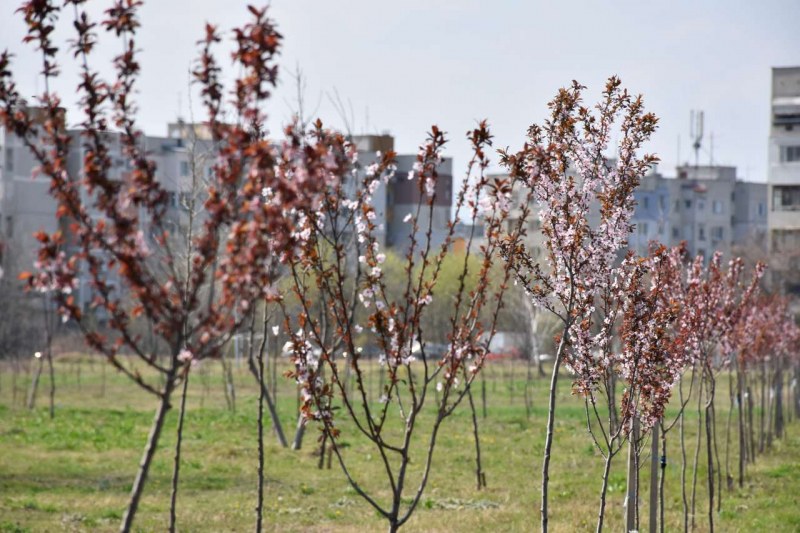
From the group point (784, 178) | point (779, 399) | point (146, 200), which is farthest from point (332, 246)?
point (784, 178)

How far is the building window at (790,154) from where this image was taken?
5122cm

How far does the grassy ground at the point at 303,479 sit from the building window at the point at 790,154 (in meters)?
24.6

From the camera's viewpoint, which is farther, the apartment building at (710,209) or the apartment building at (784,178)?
the apartment building at (710,209)

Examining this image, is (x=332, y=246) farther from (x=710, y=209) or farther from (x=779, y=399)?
(x=710, y=209)

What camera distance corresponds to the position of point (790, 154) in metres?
51.3

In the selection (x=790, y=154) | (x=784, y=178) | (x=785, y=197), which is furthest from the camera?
(x=790, y=154)

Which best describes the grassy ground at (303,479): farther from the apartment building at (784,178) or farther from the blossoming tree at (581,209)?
the apartment building at (784,178)

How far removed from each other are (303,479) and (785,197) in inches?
1449

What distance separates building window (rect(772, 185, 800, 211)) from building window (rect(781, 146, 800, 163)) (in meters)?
1.15

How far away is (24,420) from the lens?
26.3m

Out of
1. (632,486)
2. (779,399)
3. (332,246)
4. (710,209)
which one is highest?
(710,209)

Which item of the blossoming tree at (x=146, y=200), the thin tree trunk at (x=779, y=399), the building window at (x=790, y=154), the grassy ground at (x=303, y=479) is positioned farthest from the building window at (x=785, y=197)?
the blossoming tree at (x=146, y=200)

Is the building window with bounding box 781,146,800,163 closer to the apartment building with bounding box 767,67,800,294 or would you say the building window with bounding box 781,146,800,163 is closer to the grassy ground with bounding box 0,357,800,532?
the apartment building with bounding box 767,67,800,294

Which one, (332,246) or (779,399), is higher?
(332,246)
